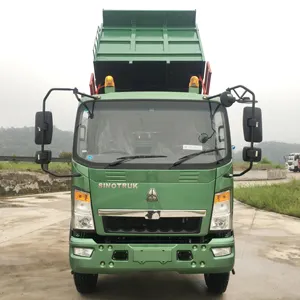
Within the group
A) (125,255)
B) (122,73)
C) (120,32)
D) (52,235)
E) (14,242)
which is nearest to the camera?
(125,255)

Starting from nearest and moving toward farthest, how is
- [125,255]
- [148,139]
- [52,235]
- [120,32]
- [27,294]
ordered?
[125,255] < [148,139] < [27,294] < [120,32] < [52,235]

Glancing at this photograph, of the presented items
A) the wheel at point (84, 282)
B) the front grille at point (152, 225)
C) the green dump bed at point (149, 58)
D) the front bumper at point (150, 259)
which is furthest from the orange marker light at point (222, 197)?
the green dump bed at point (149, 58)

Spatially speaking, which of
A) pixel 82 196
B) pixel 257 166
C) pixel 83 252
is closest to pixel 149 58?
pixel 82 196

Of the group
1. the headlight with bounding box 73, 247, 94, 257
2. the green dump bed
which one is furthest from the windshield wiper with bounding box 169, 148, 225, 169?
the green dump bed

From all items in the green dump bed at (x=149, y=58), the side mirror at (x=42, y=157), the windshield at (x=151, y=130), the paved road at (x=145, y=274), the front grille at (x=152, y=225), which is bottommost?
the paved road at (x=145, y=274)

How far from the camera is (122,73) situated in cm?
636

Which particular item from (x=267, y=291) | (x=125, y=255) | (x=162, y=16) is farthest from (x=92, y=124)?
(x=162, y=16)

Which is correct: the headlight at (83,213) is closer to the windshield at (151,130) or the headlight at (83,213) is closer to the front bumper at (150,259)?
the front bumper at (150,259)

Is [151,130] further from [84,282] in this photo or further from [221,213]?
[84,282]

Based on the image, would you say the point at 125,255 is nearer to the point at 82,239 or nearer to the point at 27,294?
the point at 82,239

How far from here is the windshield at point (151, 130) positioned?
175 inches

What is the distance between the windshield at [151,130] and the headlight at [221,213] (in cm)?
40

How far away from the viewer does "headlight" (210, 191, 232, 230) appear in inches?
166

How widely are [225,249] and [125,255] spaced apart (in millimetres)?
1020
